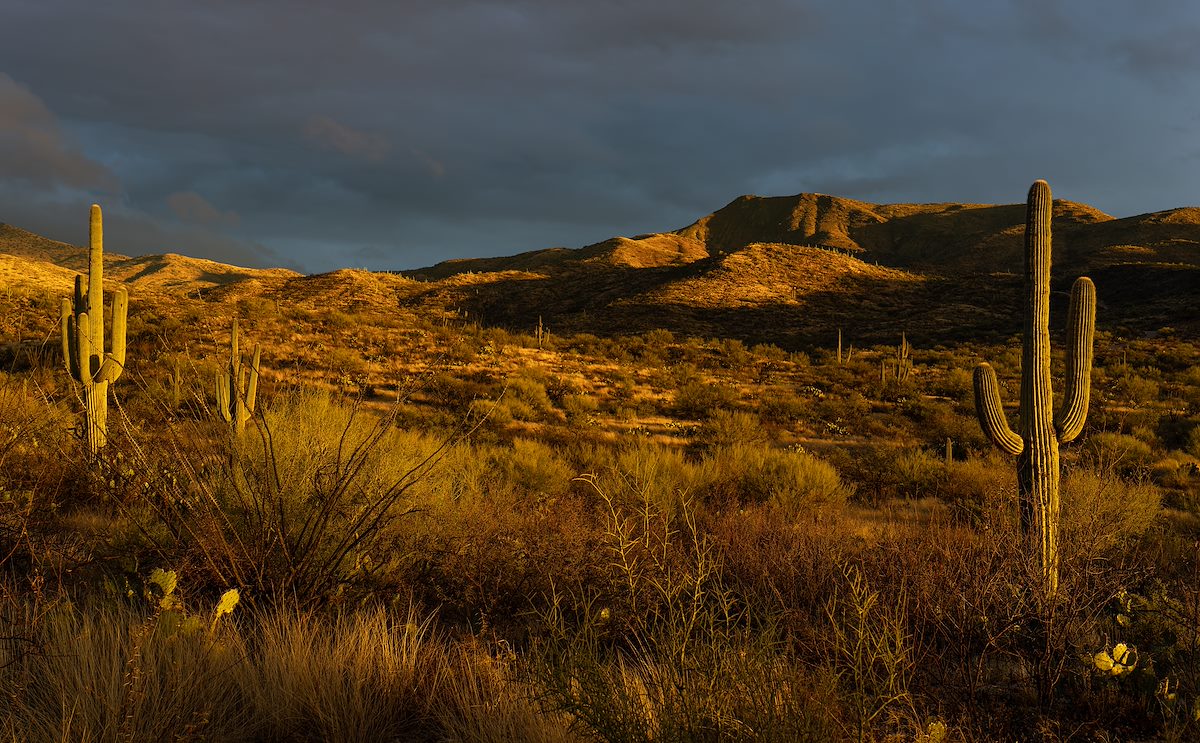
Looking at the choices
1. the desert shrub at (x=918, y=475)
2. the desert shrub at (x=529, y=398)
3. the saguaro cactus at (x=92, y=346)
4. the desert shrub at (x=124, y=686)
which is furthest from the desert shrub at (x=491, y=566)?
the desert shrub at (x=529, y=398)

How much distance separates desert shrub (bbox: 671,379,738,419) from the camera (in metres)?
16.4

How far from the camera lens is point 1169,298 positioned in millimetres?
34562

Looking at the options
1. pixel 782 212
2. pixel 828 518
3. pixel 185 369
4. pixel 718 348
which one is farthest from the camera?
pixel 782 212

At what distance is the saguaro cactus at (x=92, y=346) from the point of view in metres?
8.04

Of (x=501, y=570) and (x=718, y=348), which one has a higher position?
(x=718, y=348)

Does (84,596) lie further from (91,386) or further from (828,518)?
(828,518)

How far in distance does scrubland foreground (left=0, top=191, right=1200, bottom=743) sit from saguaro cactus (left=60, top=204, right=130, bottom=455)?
61mm

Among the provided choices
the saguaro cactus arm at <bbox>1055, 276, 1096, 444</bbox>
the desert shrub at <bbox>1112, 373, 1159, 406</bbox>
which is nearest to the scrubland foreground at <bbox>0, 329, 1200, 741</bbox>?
the saguaro cactus arm at <bbox>1055, 276, 1096, 444</bbox>

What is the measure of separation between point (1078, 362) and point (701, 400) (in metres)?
11.2

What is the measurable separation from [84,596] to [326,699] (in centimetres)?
267

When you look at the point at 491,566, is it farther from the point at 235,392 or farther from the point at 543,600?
the point at 235,392

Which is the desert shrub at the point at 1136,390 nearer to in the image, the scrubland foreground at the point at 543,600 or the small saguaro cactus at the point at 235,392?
the scrubland foreground at the point at 543,600

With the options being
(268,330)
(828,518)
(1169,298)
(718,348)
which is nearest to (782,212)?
(1169,298)

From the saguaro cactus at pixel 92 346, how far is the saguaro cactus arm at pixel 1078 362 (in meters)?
10.2
